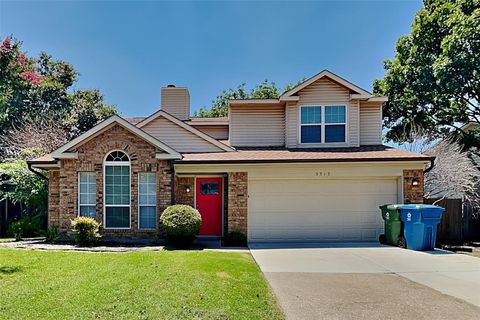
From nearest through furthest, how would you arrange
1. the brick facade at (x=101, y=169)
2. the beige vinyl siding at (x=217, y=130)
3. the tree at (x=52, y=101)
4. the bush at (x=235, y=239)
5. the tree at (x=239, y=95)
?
the bush at (x=235, y=239) → the brick facade at (x=101, y=169) → the beige vinyl siding at (x=217, y=130) → the tree at (x=52, y=101) → the tree at (x=239, y=95)

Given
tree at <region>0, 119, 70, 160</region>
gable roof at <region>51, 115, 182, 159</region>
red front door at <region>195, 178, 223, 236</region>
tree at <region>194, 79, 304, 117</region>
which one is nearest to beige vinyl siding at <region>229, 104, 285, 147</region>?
red front door at <region>195, 178, 223, 236</region>

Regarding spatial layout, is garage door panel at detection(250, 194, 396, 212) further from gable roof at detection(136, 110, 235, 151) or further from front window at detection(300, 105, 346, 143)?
front window at detection(300, 105, 346, 143)

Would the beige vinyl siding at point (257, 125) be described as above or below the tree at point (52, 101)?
below

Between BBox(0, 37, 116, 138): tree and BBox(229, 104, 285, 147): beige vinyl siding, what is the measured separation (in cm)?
1208

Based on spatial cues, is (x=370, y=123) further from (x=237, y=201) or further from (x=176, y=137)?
(x=176, y=137)

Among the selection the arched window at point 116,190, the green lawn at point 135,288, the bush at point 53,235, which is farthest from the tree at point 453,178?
the bush at point 53,235

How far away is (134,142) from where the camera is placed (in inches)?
492

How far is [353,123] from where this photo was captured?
49.2 feet

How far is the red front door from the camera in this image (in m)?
13.9

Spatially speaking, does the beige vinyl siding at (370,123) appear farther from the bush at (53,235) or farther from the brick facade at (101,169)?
the bush at (53,235)

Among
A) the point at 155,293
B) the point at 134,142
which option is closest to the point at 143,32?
the point at 134,142

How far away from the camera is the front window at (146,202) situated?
1256 cm

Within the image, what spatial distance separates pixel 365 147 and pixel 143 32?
10.9m

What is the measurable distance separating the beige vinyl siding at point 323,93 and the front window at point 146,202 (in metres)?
6.89
